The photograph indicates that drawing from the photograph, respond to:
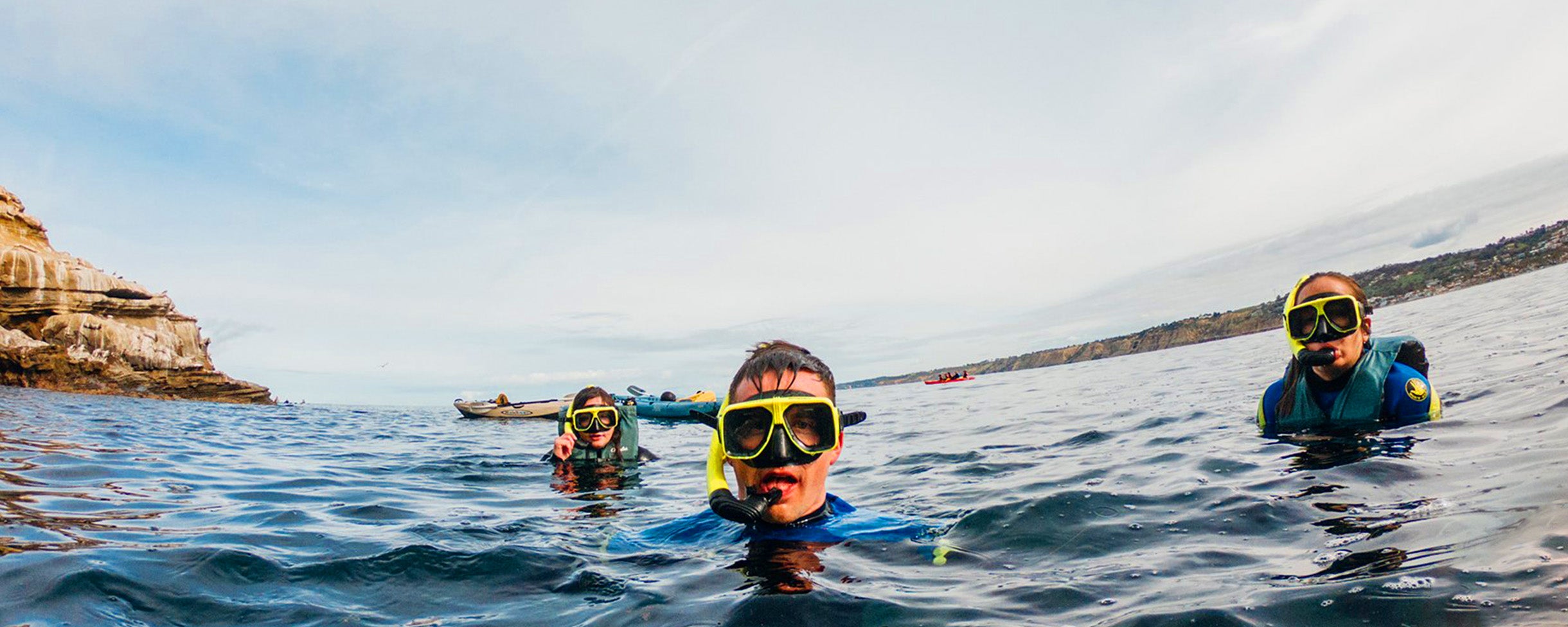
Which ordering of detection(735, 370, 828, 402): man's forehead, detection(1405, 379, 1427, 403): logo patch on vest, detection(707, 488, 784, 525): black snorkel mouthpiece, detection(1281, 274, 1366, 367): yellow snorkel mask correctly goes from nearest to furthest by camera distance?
detection(707, 488, 784, 525): black snorkel mouthpiece
detection(735, 370, 828, 402): man's forehead
detection(1281, 274, 1366, 367): yellow snorkel mask
detection(1405, 379, 1427, 403): logo patch on vest

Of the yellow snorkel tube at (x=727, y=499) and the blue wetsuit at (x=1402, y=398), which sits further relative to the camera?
the blue wetsuit at (x=1402, y=398)

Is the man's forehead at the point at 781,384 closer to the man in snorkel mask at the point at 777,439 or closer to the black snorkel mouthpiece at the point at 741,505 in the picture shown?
the man in snorkel mask at the point at 777,439

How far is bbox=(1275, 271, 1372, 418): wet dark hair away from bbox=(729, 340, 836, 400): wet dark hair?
4.36 meters

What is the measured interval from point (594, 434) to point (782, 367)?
5.69m

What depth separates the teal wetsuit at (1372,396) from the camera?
5535 mm

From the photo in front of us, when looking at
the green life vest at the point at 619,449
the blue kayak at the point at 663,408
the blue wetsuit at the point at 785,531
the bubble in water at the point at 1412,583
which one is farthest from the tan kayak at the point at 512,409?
the bubble in water at the point at 1412,583

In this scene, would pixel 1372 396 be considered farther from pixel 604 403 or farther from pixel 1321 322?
pixel 604 403

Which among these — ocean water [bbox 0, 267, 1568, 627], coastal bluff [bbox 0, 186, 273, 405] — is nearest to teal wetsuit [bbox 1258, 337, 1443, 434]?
ocean water [bbox 0, 267, 1568, 627]

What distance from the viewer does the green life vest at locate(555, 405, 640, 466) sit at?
28.8 feet

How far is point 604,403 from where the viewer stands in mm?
8562

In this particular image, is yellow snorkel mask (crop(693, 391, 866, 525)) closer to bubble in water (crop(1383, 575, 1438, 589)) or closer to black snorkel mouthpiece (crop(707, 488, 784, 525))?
black snorkel mouthpiece (crop(707, 488, 784, 525))

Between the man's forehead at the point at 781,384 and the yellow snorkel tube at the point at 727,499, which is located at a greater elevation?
the man's forehead at the point at 781,384

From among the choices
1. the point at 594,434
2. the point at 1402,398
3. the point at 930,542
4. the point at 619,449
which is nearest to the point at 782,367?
the point at 930,542

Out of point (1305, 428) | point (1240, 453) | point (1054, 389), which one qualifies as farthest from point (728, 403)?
point (1054, 389)
